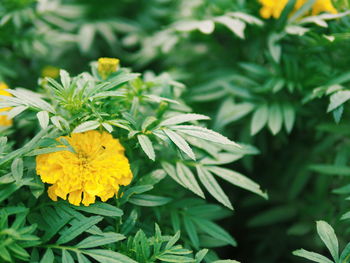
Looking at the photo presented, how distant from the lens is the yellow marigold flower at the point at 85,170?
1275mm

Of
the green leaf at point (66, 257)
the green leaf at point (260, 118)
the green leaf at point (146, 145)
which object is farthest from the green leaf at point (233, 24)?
the green leaf at point (66, 257)

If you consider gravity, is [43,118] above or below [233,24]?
below

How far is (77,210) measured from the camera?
4.60 feet

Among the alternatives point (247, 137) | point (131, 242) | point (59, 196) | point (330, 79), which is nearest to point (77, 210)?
point (59, 196)

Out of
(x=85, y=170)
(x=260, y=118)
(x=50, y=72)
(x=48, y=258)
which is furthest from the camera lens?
(x=50, y=72)

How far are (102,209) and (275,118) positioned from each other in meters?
0.88

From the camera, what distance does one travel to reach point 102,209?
130cm

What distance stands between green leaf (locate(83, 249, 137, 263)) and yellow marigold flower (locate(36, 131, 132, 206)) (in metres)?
0.15

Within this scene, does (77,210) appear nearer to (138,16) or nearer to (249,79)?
(249,79)

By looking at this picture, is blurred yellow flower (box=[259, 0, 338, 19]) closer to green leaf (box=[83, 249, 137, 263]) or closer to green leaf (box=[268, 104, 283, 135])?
green leaf (box=[268, 104, 283, 135])

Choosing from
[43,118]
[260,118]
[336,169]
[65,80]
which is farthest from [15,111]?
[336,169]

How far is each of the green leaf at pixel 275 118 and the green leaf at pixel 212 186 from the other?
38 centimetres

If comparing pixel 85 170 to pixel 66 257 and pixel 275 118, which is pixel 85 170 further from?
pixel 275 118

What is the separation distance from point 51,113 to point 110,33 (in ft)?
4.69
